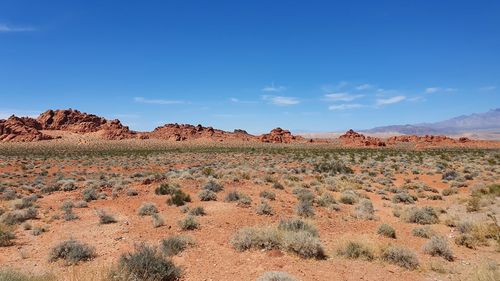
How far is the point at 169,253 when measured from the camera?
8.95 meters

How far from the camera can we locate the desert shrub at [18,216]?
1271 cm

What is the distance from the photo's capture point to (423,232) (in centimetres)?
1137

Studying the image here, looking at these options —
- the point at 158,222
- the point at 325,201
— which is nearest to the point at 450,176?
the point at 325,201

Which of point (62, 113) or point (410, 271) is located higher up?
point (62, 113)

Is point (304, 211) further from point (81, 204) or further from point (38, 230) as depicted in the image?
point (81, 204)

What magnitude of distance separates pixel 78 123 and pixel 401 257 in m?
146

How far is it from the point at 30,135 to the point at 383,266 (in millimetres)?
122990

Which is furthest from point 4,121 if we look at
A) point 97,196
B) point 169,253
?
point 169,253

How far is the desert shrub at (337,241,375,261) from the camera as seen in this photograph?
8.91 m

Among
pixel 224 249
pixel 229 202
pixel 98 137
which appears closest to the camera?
pixel 224 249

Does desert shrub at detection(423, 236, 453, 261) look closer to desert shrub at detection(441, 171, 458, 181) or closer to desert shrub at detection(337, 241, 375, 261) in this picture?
desert shrub at detection(337, 241, 375, 261)

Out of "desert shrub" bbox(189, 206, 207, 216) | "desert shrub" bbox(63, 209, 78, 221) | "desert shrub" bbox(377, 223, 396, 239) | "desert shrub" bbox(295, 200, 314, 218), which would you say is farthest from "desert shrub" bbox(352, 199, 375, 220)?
"desert shrub" bbox(63, 209, 78, 221)

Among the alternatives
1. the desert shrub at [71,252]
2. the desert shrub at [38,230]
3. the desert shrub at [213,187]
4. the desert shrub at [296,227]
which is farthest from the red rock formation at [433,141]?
the desert shrub at [71,252]

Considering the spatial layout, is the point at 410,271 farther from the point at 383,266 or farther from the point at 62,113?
the point at 62,113
